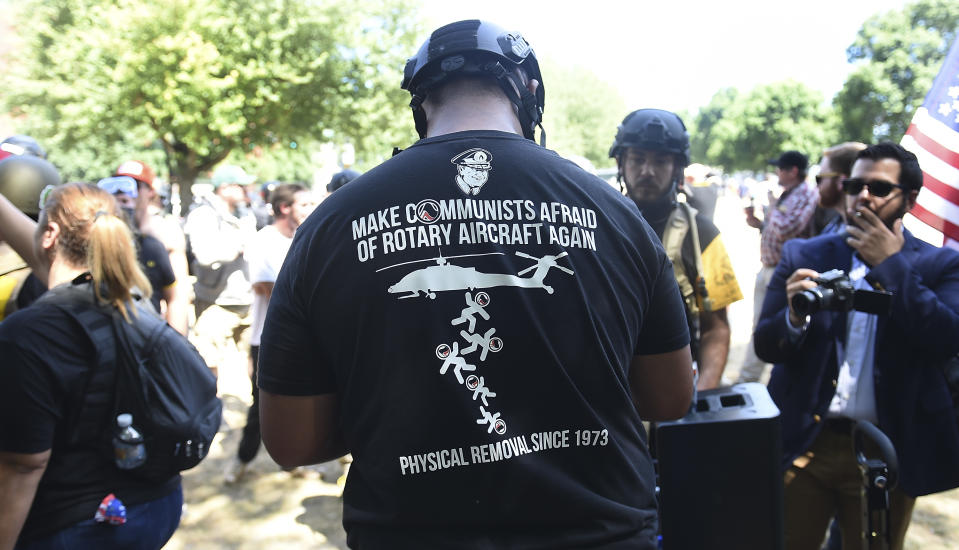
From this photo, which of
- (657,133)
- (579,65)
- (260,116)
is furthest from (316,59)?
(579,65)

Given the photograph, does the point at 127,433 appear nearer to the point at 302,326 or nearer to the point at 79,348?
the point at 79,348

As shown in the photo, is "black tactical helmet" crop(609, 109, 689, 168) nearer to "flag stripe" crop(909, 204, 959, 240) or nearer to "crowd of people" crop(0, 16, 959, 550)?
"flag stripe" crop(909, 204, 959, 240)

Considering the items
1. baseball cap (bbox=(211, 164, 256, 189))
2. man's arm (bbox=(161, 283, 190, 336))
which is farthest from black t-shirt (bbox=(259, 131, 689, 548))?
baseball cap (bbox=(211, 164, 256, 189))

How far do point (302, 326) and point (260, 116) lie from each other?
26315 millimetres

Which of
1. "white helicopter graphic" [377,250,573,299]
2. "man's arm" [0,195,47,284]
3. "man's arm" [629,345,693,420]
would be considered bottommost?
"man's arm" [629,345,693,420]

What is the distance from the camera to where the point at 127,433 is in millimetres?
2273

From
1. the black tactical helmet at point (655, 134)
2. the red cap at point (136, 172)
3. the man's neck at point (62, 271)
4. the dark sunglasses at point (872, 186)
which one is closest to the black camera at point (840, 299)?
the dark sunglasses at point (872, 186)

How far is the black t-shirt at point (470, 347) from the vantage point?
135 cm

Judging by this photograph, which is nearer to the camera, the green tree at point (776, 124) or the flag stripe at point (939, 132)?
the flag stripe at point (939, 132)

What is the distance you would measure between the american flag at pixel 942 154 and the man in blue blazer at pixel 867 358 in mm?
800

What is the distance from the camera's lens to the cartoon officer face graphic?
141 cm

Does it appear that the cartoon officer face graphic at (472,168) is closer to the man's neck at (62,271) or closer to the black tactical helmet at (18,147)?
the man's neck at (62,271)

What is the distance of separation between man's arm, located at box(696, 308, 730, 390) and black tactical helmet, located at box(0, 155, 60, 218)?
10.4ft

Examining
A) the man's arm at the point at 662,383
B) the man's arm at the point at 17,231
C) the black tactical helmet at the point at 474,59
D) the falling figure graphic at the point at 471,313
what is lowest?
the man's arm at the point at 662,383
